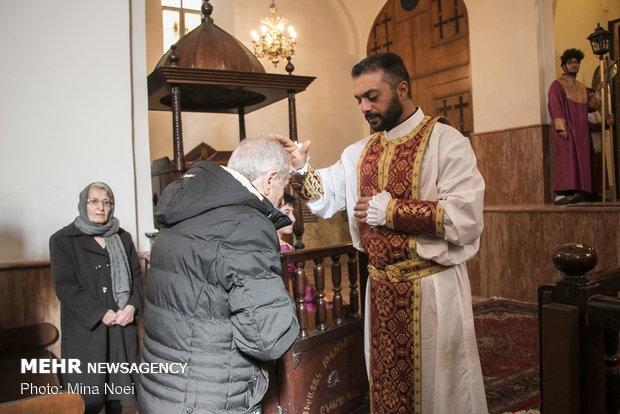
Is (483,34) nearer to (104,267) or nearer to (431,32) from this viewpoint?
(431,32)

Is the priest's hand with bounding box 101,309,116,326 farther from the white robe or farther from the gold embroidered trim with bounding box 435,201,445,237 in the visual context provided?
the gold embroidered trim with bounding box 435,201,445,237

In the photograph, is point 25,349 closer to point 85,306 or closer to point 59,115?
point 85,306

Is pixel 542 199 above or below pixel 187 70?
below

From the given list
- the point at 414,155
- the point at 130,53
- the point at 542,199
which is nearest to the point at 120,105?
the point at 130,53

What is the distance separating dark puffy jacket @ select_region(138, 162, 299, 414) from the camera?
1566mm

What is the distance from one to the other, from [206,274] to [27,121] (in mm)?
2709

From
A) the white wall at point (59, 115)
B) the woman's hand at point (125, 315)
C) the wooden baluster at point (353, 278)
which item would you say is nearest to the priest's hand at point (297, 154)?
the wooden baluster at point (353, 278)

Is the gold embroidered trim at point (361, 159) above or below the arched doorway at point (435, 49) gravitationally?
below

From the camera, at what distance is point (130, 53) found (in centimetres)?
397

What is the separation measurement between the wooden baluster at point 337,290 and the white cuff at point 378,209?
0.65 metres

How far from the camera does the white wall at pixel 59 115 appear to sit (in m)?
3.51

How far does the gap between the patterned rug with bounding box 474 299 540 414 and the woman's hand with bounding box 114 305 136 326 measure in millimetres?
2384

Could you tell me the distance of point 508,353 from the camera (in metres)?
4.39

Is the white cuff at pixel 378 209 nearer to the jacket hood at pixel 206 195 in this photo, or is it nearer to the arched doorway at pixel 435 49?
the jacket hood at pixel 206 195
